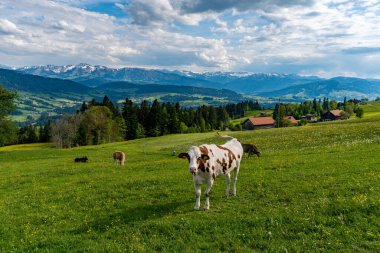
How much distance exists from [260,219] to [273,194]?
3.82 meters

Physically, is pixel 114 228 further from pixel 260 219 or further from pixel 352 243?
pixel 352 243

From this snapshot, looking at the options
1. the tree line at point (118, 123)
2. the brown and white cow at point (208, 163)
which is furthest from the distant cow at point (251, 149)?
the tree line at point (118, 123)

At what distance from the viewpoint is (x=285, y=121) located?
152000mm

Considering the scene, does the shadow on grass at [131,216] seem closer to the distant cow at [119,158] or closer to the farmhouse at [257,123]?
the distant cow at [119,158]

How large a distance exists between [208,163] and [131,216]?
4885 mm

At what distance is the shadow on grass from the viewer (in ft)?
46.7

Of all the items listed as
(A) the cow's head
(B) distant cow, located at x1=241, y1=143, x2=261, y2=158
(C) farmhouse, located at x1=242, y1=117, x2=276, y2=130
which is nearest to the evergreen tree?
(C) farmhouse, located at x1=242, y1=117, x2=276, y2=130

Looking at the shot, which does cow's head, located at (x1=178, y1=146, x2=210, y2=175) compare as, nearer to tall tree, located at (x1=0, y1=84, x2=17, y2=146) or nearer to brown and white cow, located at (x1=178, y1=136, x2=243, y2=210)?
brown and white cow, located at (x1=178, y1=136, x2=243, y2=210)

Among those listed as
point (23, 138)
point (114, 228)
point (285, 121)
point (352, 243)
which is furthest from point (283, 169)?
point (23, 138)

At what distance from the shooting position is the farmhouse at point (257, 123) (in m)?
166

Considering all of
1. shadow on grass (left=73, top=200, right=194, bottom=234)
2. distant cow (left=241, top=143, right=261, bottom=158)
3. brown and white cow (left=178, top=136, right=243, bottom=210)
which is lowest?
shadow on grass (left=73, top=200, right=194, bottom=234)

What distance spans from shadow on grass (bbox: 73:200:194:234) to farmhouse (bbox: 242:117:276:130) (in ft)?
504

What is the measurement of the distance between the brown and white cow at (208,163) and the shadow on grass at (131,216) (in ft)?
5.17

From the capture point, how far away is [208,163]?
49.2 feet
